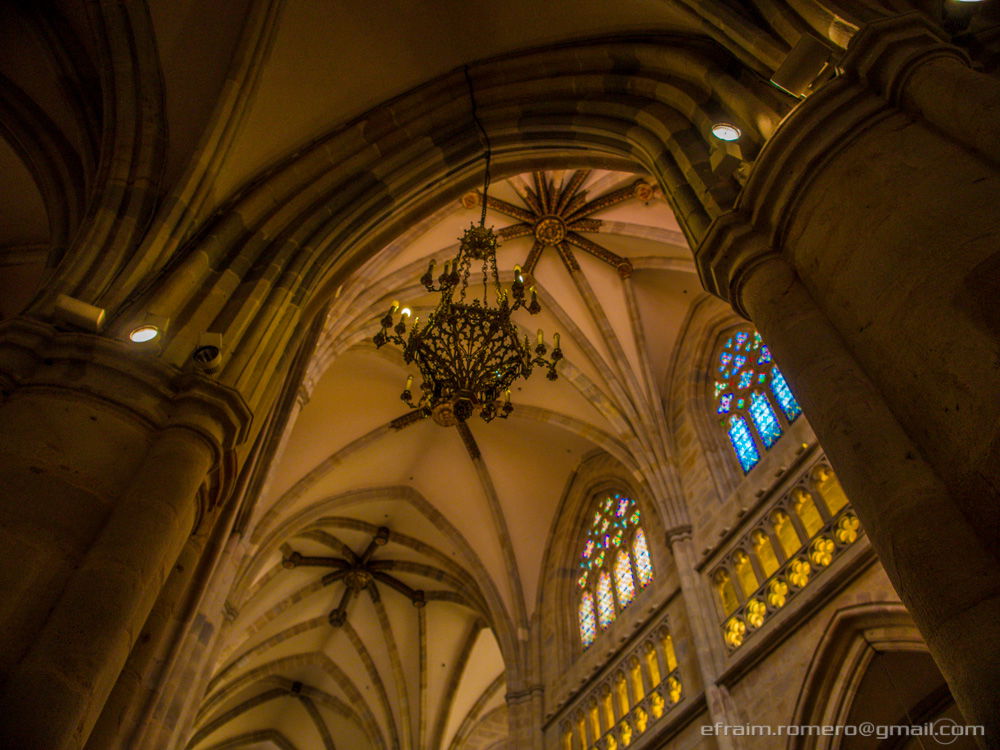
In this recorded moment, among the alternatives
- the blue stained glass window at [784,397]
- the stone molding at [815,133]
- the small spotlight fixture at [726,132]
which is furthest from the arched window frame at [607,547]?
the stone molding at [815,133]

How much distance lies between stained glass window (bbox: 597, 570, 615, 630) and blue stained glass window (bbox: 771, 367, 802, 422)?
14.5ft

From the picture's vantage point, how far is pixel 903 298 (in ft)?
9.59

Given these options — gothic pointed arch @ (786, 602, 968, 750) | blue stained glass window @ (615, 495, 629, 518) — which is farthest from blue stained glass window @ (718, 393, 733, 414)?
gothic pointed arch @ (786, 602, 968, 750)

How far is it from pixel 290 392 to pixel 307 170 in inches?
106

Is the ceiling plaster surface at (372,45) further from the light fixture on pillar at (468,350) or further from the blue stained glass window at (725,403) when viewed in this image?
the blue stained glass window at (725,403)

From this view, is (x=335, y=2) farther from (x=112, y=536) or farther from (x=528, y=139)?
(x=112, y=536)

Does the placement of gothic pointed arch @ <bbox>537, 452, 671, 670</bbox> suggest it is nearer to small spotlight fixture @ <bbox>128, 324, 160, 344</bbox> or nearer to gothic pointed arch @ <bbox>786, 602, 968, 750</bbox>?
gothic pointed arch @ <bbox>786, 602, 968, 750</bbox>

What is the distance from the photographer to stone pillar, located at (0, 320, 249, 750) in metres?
2.90

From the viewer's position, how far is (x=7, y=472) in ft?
11.2

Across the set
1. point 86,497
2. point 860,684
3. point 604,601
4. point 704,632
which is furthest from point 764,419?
point 86,497

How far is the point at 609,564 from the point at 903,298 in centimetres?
A: 1034

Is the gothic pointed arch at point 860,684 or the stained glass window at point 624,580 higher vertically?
the stained glass window at point 624,580

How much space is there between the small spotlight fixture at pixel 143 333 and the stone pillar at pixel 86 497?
0.15 meters

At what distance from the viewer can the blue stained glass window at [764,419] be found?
9.65m
